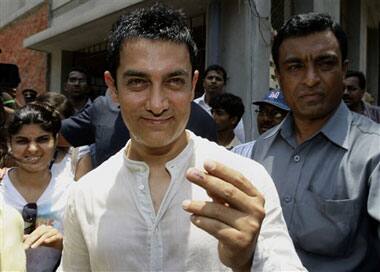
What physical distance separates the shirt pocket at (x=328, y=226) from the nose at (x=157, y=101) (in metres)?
0.72

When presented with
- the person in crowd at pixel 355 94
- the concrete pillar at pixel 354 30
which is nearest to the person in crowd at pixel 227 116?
the person in crowd at pixel 355 94

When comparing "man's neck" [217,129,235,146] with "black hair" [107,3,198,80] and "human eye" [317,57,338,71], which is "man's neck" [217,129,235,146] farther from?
"black hair" [107,3,198,80]

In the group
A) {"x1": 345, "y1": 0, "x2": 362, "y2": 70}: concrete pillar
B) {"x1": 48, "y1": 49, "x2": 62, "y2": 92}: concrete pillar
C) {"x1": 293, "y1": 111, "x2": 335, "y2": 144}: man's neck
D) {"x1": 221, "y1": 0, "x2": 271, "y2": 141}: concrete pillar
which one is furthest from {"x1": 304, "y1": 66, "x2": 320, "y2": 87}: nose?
{"x1": 48, "y1": 49, "x2": 62, "y2": 92}: concrete pillar

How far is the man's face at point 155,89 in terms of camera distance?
5.22 feet

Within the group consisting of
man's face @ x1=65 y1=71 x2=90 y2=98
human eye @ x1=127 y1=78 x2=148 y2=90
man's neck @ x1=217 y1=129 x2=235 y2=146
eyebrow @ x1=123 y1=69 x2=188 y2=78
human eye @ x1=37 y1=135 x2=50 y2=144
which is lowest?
human eye @ x1=37 y1=135 x2=50 y2=144

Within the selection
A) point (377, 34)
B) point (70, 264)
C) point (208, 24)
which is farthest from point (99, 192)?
point (377, 34)

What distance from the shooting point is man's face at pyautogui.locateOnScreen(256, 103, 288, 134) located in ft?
13.4

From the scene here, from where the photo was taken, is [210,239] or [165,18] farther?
[165,18]

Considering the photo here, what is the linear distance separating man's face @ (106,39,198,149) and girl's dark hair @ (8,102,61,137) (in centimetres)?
177

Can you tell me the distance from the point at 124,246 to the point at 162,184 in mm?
214

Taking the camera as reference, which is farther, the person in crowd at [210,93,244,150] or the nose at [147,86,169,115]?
the person in crowd at [210,93,244,150]

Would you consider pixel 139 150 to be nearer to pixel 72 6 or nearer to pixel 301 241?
pixel 301 241

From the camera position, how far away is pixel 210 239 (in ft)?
5.01

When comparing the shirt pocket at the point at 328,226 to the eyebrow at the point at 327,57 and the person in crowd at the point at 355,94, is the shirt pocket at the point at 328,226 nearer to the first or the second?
the eyebrow at the point at 327,57
